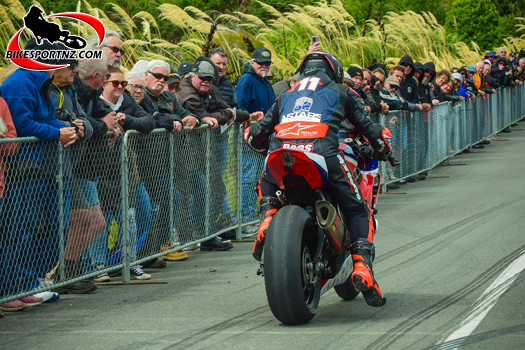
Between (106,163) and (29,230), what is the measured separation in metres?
1.24

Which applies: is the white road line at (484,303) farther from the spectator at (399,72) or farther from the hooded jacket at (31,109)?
the spectator at (399,72)

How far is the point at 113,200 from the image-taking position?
25.5 feet

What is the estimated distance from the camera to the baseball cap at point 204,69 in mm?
9672

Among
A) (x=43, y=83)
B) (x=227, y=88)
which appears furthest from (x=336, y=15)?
(x=43, y=83)

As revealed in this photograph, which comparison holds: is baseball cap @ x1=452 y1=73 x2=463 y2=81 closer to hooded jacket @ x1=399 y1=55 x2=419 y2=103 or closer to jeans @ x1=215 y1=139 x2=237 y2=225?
hooded jacket @ x1=399 y1=55 x2=419 y2=103

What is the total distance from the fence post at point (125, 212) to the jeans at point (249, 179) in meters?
2.87

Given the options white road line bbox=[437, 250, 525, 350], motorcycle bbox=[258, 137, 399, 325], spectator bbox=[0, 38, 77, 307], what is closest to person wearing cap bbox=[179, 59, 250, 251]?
spectator bbox=[0, 38, 77, 307]

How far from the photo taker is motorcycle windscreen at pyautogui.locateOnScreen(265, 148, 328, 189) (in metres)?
5.66

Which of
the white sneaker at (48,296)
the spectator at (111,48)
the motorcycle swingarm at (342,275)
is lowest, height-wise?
the white sneaker at (48,296)

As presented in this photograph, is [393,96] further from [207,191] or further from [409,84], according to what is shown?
[207,191]

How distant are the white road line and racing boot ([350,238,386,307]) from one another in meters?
0.65

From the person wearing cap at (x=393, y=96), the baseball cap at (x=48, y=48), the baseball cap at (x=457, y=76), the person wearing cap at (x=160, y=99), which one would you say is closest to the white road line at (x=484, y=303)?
the person wearing cap at (x=160, y=99)

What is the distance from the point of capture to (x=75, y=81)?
7.72 m

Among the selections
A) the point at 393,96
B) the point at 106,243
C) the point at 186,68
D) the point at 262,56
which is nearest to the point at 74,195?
the point at 106,243
